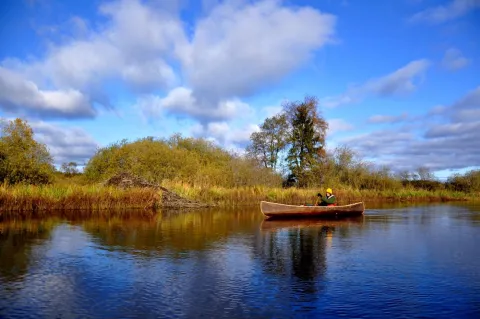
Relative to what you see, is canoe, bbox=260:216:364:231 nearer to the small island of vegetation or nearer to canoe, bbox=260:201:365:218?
canoe, bbox=260:201:365:218

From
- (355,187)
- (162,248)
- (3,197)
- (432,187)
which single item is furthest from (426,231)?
(432,187)

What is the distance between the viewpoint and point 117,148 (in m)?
35.5

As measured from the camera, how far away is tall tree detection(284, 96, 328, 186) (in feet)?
146

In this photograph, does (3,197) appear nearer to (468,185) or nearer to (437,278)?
(437,278)

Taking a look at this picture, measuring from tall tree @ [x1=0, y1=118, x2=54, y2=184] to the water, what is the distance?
10.3 metres

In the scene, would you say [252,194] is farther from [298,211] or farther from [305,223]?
[305,223]

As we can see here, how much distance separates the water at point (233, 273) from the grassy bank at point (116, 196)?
23.1 feet

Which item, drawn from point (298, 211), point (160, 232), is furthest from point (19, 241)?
point (298, 211)

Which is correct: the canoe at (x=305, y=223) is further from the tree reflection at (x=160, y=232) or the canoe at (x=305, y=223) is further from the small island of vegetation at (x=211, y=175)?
the small island of vegetation at (x=211, y=175)

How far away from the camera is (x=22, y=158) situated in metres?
25.7

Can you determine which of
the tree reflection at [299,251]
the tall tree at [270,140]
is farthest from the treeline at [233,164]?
the tree reflection at [299,251]

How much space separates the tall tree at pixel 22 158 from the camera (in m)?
25.3

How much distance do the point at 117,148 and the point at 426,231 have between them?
84.4ft

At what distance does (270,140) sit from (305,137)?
221 inches
